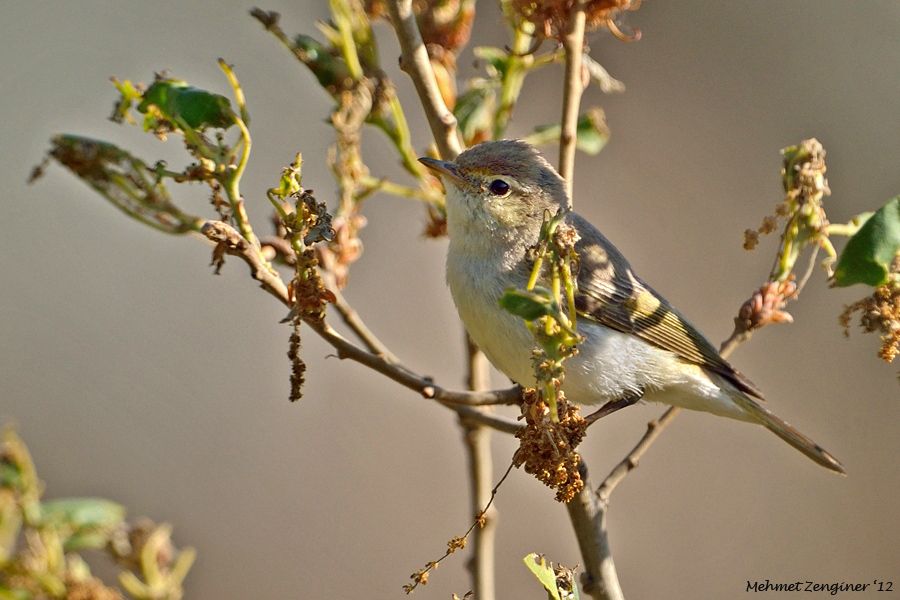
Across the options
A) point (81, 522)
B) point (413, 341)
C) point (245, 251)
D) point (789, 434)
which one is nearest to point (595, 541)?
point (245, 251)

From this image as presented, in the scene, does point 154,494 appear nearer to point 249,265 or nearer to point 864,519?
point 249,265

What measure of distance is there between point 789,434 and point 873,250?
1446 millimetres

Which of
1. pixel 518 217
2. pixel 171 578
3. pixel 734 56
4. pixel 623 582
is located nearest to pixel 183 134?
pixel 171 578

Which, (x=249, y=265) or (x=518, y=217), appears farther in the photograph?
(x=518, y=217)

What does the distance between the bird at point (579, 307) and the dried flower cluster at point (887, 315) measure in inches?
30.0

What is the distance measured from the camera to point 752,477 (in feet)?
14.8

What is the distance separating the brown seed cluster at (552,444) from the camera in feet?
5.25

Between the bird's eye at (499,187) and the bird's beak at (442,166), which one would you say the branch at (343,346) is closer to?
the bird's beak at (442,166)

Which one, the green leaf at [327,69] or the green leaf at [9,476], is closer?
the green leaf at [9,476]

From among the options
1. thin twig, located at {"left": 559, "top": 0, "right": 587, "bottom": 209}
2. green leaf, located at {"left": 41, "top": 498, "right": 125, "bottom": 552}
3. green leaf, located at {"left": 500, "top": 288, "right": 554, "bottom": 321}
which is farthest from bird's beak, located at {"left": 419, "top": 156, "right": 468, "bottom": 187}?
green leaf, located at {"left": 41, "top": 498, "right": 125, "bottom": 552}

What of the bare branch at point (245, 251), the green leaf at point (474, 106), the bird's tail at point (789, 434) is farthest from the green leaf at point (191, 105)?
the bird's tail at point (789, 434)

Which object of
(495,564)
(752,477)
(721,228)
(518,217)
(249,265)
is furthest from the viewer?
(721,228)

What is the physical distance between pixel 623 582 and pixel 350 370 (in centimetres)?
145

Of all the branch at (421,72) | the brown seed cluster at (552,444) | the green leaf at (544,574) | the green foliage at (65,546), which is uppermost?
the branch at (421,72)
